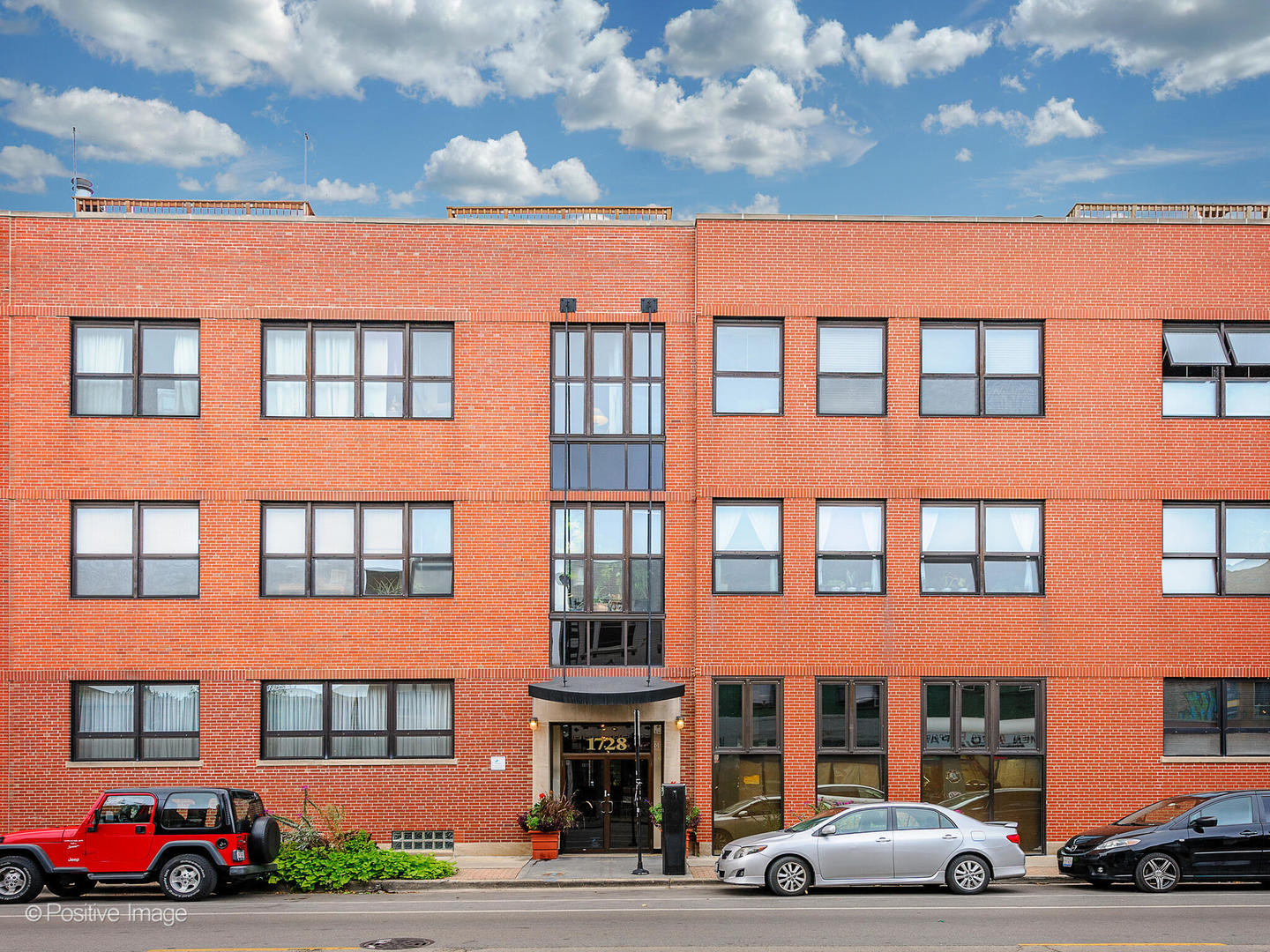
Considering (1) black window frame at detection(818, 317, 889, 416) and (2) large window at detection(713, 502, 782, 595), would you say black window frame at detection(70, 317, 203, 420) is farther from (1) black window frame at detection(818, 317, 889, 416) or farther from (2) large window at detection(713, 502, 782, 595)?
(1) black window frame at detection(818, 317, 889, 416)

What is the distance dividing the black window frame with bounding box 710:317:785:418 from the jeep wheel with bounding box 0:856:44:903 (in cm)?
1328

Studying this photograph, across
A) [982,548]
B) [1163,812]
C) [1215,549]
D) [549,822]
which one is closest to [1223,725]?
[1215,549]

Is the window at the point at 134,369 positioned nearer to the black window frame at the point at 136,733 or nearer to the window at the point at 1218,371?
the black window frame at the point at 136,733

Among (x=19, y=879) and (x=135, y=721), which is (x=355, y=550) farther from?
(x=19, y=879)

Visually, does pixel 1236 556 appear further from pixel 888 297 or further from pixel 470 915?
pixel 470 915

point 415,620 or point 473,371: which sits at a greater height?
point 473,371

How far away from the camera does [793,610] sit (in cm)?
2005

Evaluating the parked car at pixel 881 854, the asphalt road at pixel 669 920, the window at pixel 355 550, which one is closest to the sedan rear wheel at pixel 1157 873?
the asphalt road at pixel 669 920

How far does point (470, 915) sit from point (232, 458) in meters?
10.1

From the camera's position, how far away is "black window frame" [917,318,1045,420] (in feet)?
67.1

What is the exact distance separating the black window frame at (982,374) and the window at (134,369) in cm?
1400

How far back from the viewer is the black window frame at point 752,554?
20.2 metres

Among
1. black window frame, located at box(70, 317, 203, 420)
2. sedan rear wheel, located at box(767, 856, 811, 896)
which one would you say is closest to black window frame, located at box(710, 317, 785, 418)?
sedan rear wheel, located at box(767, 856, 811, 896)

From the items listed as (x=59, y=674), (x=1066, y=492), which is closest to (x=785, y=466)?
(x=1066, y=492)
